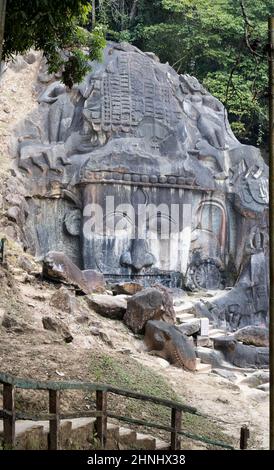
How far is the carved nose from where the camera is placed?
67.2 ft

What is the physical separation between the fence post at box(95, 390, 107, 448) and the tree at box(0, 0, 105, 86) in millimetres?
4383

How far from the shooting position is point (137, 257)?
2067 centimetres

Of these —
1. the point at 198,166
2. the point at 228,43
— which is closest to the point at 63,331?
the point at 198,166

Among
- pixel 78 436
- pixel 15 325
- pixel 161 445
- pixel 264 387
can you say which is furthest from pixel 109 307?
pixel 78 436

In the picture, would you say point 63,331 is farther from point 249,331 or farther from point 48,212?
point 48,212

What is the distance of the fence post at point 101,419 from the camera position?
23.5 ft

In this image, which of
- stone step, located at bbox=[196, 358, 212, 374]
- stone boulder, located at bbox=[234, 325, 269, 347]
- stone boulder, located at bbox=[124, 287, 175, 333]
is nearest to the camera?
stone step, located at bbox=[196, 358, 212, 374]

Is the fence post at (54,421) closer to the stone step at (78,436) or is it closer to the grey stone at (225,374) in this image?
the stone step at (78,436)

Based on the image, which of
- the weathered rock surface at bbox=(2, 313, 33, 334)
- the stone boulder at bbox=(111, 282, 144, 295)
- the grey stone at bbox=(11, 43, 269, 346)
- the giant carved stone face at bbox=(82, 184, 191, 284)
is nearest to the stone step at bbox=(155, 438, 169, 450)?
the weathered rock surface at bbox=(2, 313, 33, 334)

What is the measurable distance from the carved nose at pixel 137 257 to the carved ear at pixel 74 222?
1.61 metres

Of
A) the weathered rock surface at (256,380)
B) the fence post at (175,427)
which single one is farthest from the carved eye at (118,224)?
the fence post at (175,427)

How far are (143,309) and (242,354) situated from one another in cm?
271

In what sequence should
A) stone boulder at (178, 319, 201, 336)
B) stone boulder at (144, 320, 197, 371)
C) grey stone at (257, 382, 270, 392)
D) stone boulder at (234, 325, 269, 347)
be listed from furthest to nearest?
stone boulder at (234, 325, 269, 347), stone boulder at (178, 319, 201, 336), stone boulder at (144, 320, 197, 371), grey stone at (257, 382, 270, 392)

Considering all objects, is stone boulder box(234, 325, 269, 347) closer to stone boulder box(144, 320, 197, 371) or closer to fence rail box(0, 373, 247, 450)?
stone boulder box(144, 320, 197, 371)
